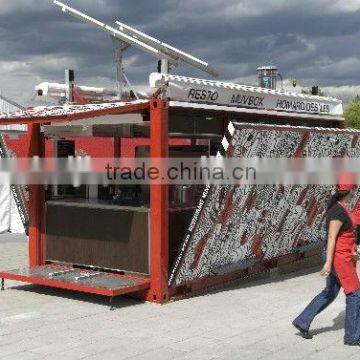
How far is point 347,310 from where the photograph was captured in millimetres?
6160

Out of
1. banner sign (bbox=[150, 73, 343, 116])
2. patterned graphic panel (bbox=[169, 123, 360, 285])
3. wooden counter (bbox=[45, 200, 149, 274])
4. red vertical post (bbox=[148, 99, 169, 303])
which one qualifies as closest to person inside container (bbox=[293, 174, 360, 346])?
patterned graphic panel (bbox=[169, 123, 360, 285])

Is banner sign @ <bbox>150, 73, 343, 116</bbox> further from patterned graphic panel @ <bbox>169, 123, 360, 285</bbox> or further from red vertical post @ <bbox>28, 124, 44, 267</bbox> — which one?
red vertical post @ <bbox>28, 124, 44, 267</bbox>

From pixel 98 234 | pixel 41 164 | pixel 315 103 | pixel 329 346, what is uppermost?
pixel 315 103

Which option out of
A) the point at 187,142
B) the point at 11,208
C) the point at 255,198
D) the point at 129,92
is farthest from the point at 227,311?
the point at 11,208

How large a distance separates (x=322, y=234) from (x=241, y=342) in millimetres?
5215

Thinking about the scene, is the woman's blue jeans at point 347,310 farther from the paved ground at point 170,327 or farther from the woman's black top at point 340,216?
the woman's black top at point 340,216

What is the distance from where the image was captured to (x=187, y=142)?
9.28m

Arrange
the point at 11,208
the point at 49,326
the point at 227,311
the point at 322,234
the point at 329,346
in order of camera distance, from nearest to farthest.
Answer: the point at 329,346, the point at 49,326, the point at 227,311, the point at 322,234, the point at 11,208

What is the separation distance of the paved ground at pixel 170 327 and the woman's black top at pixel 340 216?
1.11 metres

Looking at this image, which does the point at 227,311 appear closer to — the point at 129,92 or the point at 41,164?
the point at 41,164

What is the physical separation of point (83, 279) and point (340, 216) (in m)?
3.49

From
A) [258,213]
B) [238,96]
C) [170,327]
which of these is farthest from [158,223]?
[238,96]

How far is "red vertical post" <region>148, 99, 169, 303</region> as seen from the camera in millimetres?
7777

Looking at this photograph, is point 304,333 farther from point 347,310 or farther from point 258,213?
point 258,213
